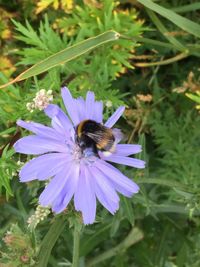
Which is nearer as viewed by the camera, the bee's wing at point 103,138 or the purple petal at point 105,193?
the bee's wing at point 103,138

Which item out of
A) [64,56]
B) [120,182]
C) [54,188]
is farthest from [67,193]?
[64,56]

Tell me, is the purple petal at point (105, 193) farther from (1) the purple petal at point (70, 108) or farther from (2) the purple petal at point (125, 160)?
(1) the purple petal at point (70, 108)

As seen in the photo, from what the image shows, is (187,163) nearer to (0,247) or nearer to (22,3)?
(0,247)

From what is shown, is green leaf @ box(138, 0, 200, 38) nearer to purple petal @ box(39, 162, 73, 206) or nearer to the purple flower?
the purple flower

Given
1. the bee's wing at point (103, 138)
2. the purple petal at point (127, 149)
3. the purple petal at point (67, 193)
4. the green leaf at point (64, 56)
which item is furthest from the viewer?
the green leaf at point (64, 56)

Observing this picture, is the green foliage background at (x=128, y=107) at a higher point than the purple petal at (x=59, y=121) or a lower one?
lower

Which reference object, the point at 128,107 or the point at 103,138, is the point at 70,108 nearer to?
the point at 103,138

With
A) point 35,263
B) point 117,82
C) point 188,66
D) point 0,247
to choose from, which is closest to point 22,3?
point 117,82

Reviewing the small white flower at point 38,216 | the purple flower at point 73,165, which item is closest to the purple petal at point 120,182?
the purple flower at point 73,165
